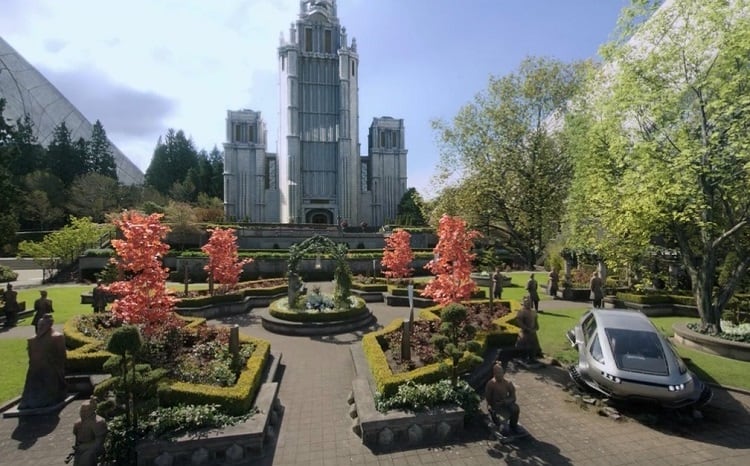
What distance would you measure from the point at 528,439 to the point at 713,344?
29.4 feet

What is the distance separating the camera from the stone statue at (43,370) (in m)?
8.43

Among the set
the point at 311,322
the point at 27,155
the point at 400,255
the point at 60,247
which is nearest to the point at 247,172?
the point at 27,155

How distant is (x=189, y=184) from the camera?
65688 mm

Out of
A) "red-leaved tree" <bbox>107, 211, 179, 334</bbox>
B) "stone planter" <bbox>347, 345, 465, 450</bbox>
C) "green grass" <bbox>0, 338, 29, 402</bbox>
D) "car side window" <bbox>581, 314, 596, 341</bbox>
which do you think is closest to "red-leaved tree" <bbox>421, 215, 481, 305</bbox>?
"car side window" <bbox>581, 314, 596, 341</bbox>

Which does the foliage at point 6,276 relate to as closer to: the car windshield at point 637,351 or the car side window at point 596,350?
the car side window at point 596,350

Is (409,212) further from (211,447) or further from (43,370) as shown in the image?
(211,447)

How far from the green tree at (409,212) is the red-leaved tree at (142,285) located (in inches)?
1740

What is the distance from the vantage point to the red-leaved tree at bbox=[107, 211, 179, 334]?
36.2 ft

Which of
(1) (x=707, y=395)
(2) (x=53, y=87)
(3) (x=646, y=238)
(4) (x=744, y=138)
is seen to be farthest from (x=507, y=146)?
(2) (x=53, y=87)

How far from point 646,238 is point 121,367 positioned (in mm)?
15759

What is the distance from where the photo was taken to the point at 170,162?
235ft

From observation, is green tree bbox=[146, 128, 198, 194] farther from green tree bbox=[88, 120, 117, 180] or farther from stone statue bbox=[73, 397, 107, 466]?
stone statue bbox=[73, 397, 107, 466]

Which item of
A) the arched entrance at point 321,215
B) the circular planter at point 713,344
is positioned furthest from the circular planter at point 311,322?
the arched entrance at point 321,215

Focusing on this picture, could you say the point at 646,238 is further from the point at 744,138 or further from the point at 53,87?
the point at 53,87
